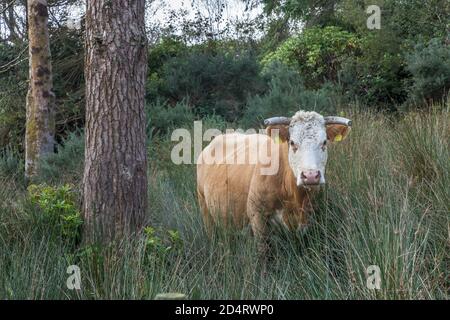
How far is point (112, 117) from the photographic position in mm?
4988

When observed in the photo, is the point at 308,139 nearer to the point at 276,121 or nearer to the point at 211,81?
the point at 276,121

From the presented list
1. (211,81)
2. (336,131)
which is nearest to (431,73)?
(211,81)

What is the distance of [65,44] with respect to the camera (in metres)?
13.5

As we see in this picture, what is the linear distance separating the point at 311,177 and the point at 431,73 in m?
8.71

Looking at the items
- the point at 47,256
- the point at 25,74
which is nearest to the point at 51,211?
the point at 47,256

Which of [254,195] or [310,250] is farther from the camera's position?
[254,195]

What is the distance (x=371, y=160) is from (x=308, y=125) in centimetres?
107

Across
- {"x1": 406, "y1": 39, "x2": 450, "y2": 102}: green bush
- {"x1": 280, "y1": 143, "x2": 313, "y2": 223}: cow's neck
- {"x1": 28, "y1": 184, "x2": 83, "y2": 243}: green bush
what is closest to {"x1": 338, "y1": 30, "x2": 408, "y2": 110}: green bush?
{"x1": 406, "y1": 39, "x2": 450, "y2": 102}: green bush

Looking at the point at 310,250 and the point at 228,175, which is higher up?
the point at 228,175

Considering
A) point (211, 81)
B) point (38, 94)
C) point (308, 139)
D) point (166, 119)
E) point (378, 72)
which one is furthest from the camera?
point (378, 72)

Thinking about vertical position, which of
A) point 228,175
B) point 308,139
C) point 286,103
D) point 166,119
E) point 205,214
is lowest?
point 205,214

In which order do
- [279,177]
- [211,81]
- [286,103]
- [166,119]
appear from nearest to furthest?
[279,177] → [286,103] → [166,119] → [211,81]

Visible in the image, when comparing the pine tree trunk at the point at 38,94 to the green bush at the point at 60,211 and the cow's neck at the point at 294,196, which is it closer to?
the green bush at the point at 60,211
